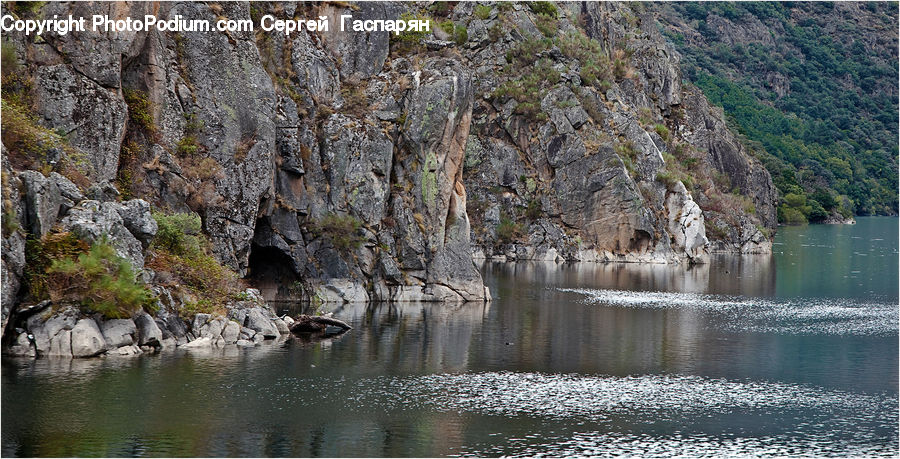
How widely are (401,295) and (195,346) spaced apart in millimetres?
25098

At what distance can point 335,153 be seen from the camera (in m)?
68.6

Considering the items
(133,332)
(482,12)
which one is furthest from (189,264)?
(482,12)

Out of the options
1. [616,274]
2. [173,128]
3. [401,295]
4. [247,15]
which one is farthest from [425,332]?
[616,274]

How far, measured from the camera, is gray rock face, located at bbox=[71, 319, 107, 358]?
41594 millimetres

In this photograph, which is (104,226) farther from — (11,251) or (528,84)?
(528,84)

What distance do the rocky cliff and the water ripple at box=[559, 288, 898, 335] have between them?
12.7 m

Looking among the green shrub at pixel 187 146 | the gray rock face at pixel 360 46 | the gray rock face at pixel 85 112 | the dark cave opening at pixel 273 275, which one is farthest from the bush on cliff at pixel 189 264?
the gray rock face at pixel 360 46

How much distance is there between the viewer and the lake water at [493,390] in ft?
106

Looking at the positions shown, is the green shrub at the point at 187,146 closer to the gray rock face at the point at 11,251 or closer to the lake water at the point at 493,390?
the lake water at the point at 493,390

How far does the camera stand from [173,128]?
5859 centimetres

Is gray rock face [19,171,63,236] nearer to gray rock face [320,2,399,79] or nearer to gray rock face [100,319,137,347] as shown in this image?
gray rock face [100,319,137,347]

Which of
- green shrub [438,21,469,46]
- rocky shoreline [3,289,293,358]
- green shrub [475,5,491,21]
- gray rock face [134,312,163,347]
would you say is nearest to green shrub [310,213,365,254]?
rocky shoreline [3,289,293,358]

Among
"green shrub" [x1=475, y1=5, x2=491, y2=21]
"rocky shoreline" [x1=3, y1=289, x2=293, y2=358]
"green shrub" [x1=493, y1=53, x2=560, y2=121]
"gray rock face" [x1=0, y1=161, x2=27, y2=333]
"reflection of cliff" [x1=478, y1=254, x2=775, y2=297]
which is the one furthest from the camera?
"green shrub" [x1=493, y1=53, x2=560, y2=121]

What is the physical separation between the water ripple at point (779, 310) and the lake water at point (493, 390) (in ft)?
1.33
